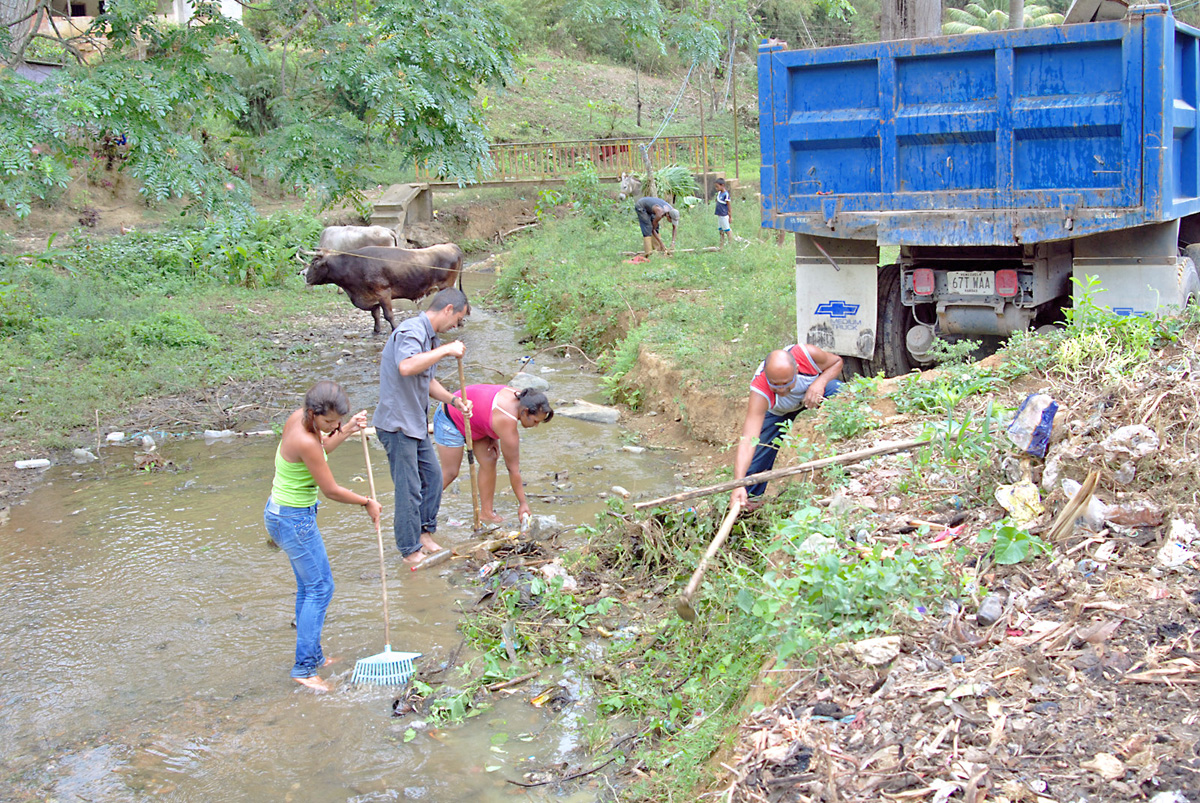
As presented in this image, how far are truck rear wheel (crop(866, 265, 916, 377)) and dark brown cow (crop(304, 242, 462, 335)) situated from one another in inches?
280

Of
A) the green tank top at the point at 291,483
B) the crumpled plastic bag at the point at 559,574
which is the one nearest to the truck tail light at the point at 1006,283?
the crumpled plastic bag at the point at 559,574

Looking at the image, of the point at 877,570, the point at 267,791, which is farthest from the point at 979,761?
the point at 267,791

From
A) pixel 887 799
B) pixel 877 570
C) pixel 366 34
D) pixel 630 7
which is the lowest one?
pixel 887 799

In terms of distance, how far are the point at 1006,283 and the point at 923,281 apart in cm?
49

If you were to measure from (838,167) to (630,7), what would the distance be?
624 cm

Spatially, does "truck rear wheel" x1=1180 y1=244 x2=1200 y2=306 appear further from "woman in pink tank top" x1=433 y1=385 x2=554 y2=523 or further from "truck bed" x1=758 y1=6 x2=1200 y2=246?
"woman in pink tank top" x1=433 y1=385 x2=554 y2=523

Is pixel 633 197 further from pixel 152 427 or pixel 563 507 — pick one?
pixel 563 507

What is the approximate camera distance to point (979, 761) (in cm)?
239

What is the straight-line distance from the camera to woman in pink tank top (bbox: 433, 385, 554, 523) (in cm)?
545

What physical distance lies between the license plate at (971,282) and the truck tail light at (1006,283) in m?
0.03

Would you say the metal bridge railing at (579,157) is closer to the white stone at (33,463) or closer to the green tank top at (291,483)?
the white stone at (33,463)

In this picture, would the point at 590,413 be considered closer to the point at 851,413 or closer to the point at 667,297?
the point at 667,297

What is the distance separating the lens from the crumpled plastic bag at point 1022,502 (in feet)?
11.3

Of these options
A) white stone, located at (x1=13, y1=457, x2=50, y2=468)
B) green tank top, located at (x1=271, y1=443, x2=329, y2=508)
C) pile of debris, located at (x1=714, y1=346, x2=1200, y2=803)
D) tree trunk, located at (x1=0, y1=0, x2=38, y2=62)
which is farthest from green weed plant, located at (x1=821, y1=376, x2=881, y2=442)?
tree trunk, located at (x1=0, y1=0, x2=38, y2=62)
